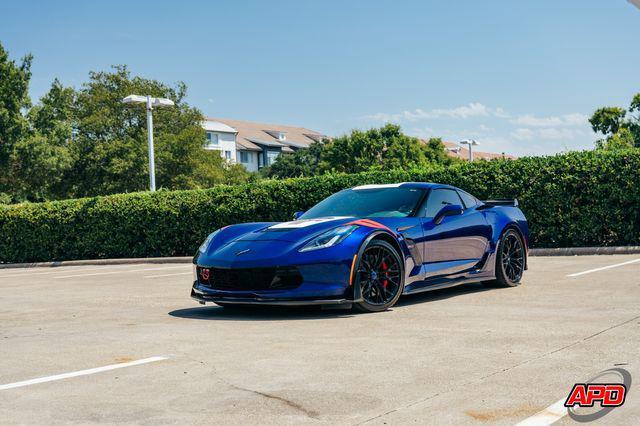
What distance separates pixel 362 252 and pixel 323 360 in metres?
2.19

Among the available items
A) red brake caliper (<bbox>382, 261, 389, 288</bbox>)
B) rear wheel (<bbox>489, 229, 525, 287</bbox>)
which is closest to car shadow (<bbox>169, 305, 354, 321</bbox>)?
red brake caliper (<bbox>382, 261, 389, 288</bbox>)

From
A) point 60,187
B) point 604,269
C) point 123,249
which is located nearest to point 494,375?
point 604,269

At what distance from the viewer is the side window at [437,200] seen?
26.1 ft

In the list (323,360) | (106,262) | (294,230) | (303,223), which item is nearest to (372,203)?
(303,223)

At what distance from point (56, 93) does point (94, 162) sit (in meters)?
7.51

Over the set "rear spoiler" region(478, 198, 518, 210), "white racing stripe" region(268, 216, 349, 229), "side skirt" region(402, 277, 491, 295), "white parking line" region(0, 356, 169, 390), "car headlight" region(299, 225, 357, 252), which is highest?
"rear spoiler" region(478, 198, 518, 210)

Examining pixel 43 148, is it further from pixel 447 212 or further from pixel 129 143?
pixel 447 212

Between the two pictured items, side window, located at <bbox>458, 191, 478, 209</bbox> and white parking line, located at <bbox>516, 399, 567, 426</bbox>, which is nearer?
white parking line, located at <bbox>516, 399, 567, 426</bbox>

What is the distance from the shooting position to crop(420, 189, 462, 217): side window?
796 cm

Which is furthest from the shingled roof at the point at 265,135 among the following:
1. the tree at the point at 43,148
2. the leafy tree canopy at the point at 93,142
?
the tree at the point at 43,148

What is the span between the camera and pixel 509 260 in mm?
9000

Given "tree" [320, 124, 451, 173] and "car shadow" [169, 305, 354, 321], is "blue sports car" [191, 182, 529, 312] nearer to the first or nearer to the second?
"car shadow" [169, 305, 354, 321]

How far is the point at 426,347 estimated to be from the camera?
512 cm

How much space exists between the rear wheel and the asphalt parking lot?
1.49 feet
